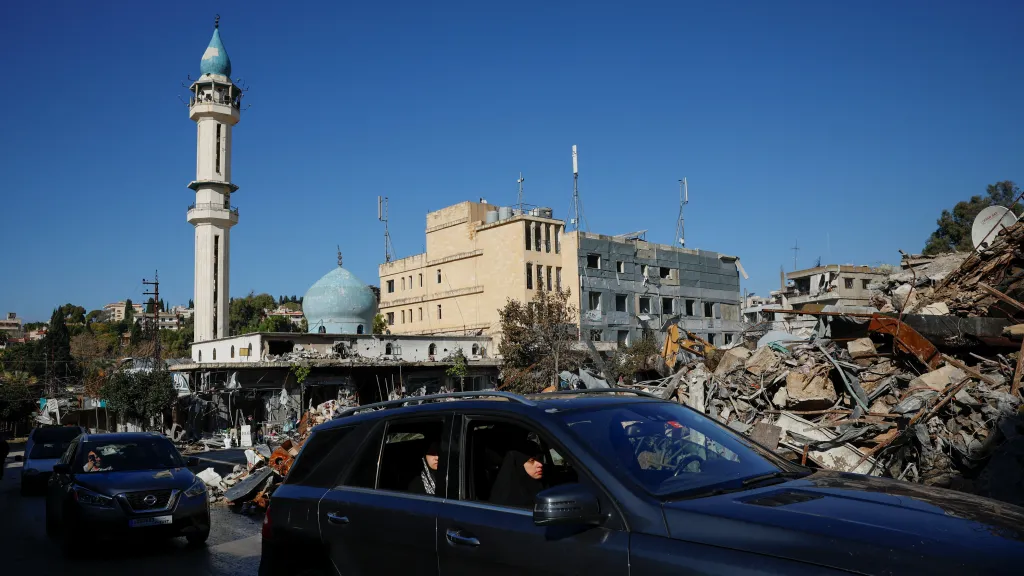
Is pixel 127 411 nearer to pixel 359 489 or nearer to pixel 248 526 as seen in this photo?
pixel 248 526

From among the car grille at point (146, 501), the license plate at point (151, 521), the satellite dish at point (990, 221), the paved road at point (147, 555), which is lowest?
the paved road at point (147, 555)

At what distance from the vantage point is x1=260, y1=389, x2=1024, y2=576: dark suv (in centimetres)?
303

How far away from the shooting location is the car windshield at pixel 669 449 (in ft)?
12.4

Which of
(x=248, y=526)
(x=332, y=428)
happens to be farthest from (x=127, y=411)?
(x=332, y=428)

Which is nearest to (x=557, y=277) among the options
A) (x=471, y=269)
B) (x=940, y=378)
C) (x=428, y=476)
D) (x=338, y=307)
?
(x=471, y=269)

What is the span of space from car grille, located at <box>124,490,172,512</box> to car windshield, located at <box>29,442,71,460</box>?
10.6 meters

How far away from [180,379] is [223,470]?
24.7m

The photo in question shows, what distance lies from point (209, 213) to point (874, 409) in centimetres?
5314

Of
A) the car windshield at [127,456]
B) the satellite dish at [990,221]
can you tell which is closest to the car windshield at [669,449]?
the car windshield at [127,456]

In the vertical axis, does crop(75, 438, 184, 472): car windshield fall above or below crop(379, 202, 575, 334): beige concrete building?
below

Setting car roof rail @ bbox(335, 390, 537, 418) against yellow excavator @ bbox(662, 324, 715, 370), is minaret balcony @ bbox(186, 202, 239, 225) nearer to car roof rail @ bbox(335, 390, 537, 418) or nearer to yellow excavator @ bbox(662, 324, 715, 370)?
yellow excavator @ bbox(662, 324, 715, 370)

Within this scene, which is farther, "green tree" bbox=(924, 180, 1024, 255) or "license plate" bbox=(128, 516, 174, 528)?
"green tree" bbox=(924, 180, 1024, 255)

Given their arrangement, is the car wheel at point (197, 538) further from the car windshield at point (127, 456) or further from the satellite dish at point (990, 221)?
the satellite dish at point (990, 221)

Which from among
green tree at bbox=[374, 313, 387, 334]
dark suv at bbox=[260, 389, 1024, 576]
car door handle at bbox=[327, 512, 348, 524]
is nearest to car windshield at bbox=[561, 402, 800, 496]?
dark suv at bbox=[260, 389, 1024, 576]
